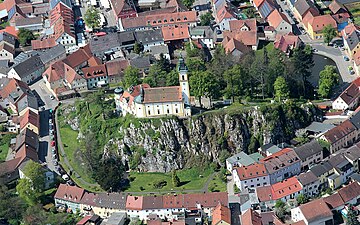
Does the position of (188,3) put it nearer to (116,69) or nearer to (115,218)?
(116,69)

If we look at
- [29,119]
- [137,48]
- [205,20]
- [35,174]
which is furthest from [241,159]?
[205,20]

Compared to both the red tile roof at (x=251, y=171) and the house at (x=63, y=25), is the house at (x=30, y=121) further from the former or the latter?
the red tile roof at (x=251, y=171)

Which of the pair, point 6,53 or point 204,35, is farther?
point 6,53

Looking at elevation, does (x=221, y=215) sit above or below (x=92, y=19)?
below

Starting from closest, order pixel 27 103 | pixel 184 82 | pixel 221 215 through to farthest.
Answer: pixel 221 215 < pixel 184 82 < pixel 27 103

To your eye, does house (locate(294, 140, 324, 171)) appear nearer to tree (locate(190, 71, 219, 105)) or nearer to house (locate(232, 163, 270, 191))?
house (locate(232, 163, 270, 191))

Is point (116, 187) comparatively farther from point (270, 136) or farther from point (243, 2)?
point (243, 2)

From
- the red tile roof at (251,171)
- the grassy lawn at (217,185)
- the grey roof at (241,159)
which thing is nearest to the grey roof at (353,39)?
the grey roof at (241,159)
